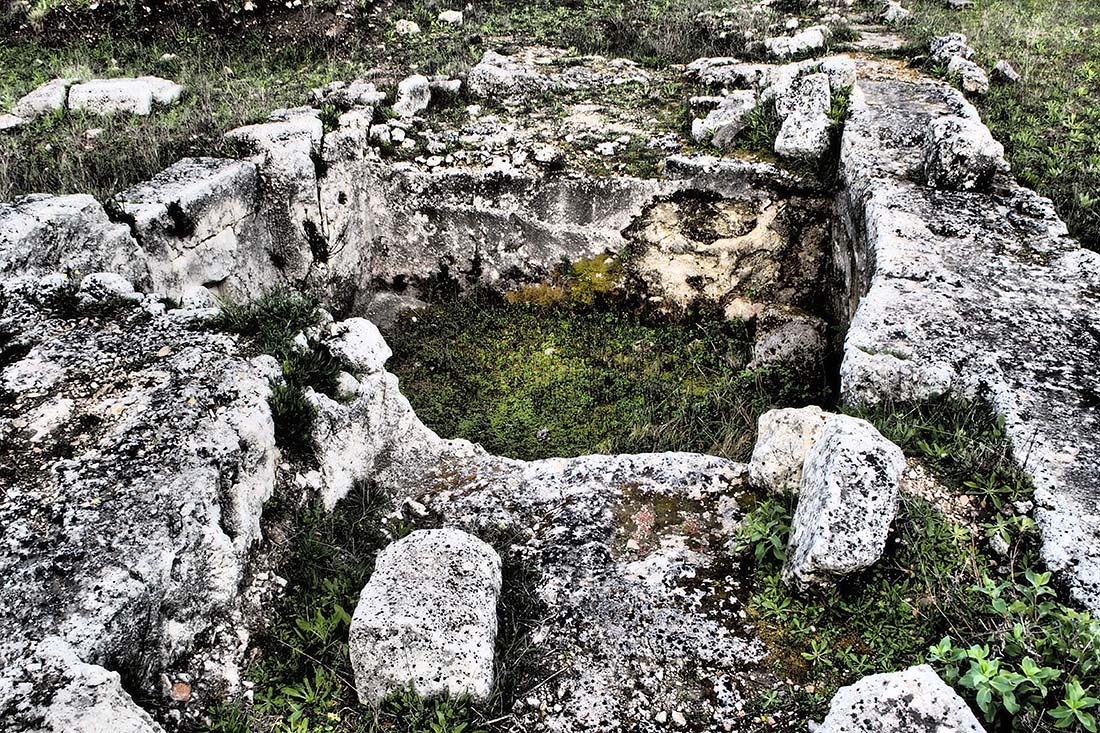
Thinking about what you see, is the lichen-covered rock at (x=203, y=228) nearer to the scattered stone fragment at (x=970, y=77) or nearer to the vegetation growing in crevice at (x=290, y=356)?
the vegetation growing in crevice at (x=290, y=356)

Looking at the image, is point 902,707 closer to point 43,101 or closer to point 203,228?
point 203,228

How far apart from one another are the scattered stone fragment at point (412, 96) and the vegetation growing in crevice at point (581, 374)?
6.75 feet

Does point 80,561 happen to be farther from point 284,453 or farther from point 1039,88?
point 1039,88

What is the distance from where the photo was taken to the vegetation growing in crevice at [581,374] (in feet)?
18.7

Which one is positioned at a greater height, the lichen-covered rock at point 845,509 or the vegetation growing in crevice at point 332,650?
the lichen-covered rock at point 845,509

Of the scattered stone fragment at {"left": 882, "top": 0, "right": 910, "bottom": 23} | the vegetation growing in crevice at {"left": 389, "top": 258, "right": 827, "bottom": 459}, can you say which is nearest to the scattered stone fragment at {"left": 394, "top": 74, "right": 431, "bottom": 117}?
the vegetation growing in crevice at {"left": 389, "top": 258, "right": 827, "bottom": 459}

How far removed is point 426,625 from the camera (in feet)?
9.33

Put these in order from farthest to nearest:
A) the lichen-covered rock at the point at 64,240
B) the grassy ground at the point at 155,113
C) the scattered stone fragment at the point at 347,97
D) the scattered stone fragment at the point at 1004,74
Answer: the scattered stone fragment at the point at 1004,74 → the scattered stone fragment at the point at 347,97 → the grassy ground at the point at 155,113 → the lichen-covered rock at the point at 64,240

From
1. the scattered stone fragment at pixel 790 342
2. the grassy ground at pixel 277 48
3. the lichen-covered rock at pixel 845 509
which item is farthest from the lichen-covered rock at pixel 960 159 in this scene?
the grassy ground at pixel 277 48

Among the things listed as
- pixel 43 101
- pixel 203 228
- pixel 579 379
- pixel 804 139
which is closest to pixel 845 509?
pixel 579 379

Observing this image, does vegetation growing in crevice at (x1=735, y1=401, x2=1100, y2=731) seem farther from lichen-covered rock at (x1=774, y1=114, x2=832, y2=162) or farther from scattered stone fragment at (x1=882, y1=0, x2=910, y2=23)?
scattered stone fragment at (x1=882, y1=0, x2=910, y2=23)

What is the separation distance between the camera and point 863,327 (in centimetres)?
418

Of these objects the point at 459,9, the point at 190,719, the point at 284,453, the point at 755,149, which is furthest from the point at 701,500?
the point at 459,9

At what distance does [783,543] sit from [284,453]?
241 cm
